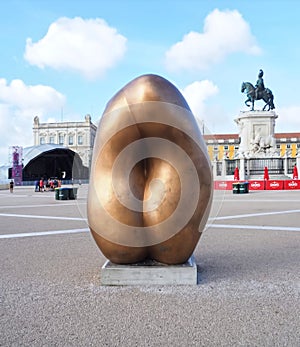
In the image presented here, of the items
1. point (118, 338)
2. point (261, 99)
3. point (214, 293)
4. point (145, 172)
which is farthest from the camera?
point (261, 99)

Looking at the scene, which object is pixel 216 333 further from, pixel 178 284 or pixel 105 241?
pixel 105 241

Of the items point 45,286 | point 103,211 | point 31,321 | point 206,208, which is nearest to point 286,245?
point 206,208

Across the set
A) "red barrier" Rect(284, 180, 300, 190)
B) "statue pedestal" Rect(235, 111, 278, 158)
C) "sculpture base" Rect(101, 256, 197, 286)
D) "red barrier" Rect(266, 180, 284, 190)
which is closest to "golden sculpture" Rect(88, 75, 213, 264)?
"sculpture base" Rect(101, 256, 197, 286)

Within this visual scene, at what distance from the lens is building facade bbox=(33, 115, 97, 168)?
299 ft

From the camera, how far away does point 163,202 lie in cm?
373

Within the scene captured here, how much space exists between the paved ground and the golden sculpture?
0.46m

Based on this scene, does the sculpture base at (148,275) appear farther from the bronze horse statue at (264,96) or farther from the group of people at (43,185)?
the bronze horse statue at (264,96)

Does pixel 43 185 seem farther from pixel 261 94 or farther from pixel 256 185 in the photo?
pixel 261 94

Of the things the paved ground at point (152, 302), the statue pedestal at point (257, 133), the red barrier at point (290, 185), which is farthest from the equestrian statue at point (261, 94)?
the paved ground at point (152, 302)

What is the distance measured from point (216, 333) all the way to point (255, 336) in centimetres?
26

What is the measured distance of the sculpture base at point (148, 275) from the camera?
12.1 ft

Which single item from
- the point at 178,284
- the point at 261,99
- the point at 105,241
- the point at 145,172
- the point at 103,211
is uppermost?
the point at 261,99

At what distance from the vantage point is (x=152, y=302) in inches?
124

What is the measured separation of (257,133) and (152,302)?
38425 millimetres
